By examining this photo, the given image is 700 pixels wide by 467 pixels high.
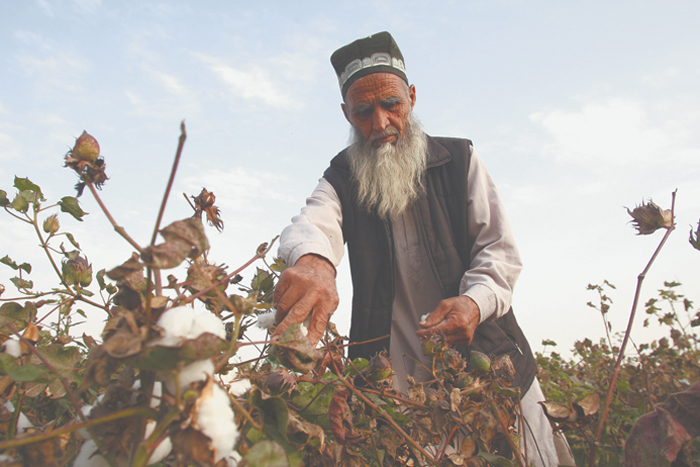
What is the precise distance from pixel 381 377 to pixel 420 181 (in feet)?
6.40

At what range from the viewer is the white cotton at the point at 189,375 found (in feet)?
1.31

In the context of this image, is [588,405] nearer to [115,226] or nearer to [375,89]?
[115,226]

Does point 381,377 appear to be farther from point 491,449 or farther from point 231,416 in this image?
point 231,416

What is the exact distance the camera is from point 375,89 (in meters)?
3.04

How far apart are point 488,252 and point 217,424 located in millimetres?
2047

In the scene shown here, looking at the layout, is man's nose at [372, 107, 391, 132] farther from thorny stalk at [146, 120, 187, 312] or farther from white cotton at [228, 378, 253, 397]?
thorny stalk at [146, 120, 187, 312]

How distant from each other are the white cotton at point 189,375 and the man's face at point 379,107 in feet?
8.97

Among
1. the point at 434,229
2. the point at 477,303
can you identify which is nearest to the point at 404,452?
the point at 477,303

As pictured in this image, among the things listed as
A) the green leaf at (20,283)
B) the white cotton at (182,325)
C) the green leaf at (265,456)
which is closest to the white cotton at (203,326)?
the white cotton at (182,325)

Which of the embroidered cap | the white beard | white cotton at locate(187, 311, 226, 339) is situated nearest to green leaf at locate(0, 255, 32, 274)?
white cotton at locate(187, 311, 226, 339)

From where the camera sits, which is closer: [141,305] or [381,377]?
[141,305]

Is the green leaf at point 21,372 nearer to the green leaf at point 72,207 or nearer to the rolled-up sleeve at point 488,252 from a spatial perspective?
the green leaf at point 72,207

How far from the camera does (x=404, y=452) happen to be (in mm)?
888

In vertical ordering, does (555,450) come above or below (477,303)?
below
